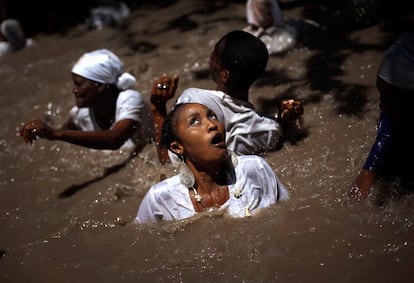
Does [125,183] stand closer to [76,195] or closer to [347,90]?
[76,195]

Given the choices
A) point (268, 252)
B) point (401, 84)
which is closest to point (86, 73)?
point (268, 252)

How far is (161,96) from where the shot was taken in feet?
14.8

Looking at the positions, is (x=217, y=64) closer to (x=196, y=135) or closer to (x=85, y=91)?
(x=196, y=135)

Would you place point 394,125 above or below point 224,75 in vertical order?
below

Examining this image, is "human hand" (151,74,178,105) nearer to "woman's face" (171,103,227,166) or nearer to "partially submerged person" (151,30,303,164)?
"partially submerged person" (151,30,303,164)

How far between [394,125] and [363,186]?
0.48 metres

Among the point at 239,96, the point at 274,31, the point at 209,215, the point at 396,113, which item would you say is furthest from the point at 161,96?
the point at 274,31

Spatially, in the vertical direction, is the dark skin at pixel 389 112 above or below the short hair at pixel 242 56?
below

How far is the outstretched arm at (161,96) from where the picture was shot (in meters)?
4.46

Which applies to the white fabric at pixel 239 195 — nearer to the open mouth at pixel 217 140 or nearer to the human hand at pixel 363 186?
the open mouth at pixel 217 140

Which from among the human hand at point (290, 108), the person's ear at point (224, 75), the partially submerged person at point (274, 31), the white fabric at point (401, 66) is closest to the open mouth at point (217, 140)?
the person's ear at point (224, 75)

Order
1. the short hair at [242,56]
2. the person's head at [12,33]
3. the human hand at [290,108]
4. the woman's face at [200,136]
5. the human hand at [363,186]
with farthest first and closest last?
1. the person's head at [12,33]
2. the human hand at [290,108]
3. the short hair at [242,56]
4. the human hand at [363,186]
5. the woman's face at [200,136]

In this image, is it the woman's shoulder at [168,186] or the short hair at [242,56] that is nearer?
the woman's shoulder at [168,186]

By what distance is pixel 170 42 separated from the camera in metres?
7.73
